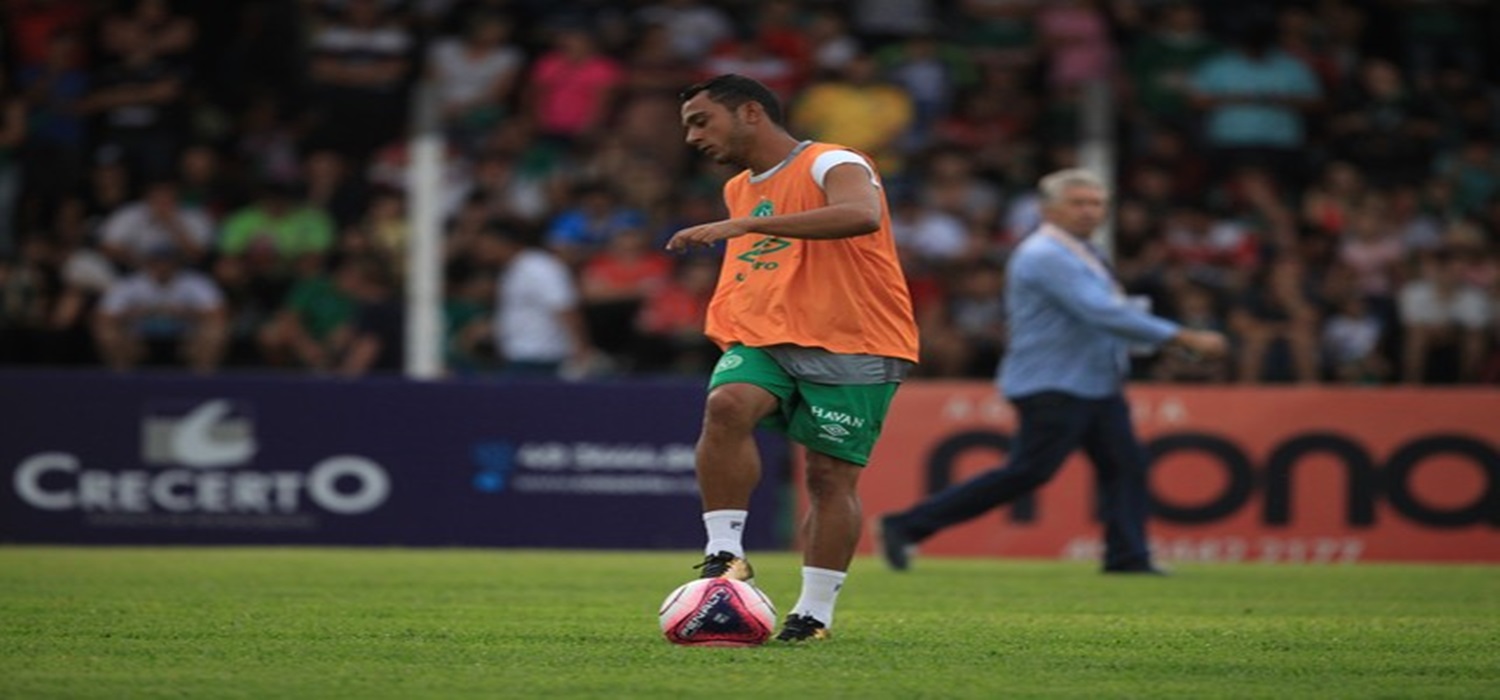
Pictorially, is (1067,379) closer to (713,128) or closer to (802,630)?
(802,630)

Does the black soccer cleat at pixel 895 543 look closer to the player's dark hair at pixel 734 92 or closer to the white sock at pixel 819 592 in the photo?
Answer: the white sock at pixel 819 592

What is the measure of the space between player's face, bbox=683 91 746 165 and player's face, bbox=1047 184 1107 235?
464 centimetres

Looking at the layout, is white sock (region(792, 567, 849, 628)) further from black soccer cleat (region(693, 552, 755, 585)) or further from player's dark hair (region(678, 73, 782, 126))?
player's dark hair (region(678, 73, 782, 126))

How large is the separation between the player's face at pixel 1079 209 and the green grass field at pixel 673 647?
177cm

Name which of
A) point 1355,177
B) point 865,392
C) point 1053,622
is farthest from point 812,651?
point 1355,177

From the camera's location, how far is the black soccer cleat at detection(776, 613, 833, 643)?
7918 millimetres

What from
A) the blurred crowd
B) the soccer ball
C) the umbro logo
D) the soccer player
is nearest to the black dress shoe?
the blurred crowd

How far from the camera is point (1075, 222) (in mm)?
12336

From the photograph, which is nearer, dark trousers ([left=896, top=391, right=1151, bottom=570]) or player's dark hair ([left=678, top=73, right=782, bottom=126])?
player's dark hair ([left=678, top=73, right=782, bottom=126])

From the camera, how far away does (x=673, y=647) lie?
303 inches

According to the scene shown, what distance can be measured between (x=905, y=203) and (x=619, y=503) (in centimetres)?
388

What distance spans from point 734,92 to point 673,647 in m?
1.78

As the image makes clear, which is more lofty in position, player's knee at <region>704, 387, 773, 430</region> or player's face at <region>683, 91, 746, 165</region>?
player's face at <region>683, 91, 746, 165</region>

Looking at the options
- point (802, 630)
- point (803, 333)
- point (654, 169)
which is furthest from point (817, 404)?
point (654, 169)
